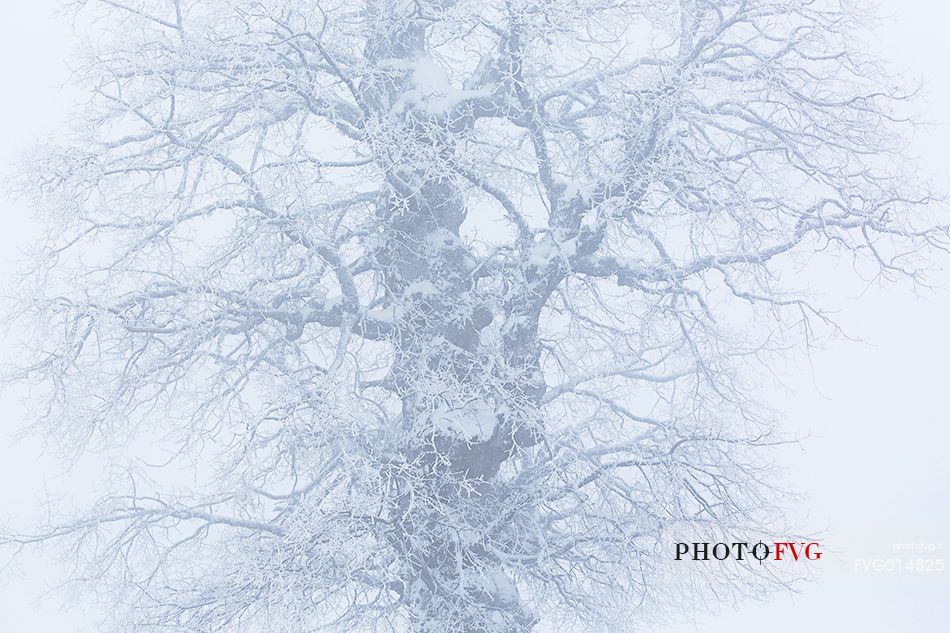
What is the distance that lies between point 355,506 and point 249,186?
233 centimetres

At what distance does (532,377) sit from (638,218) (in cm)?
183

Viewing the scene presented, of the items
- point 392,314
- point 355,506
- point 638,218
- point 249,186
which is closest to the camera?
point 355,506

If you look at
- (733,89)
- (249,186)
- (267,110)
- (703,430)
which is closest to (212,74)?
(267,110)

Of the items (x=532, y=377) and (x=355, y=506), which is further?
(x=532, y=377)

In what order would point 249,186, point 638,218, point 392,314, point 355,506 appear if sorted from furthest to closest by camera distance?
point 638,218
point 392,314
point 249,186
point 355,506

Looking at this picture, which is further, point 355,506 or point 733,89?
point 733,89

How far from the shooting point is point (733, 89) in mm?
8820

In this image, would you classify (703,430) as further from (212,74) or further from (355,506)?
(212,74)

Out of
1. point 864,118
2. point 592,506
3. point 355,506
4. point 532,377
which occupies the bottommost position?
point 355,506

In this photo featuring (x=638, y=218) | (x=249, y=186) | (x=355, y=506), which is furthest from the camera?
(x=638, y=218)

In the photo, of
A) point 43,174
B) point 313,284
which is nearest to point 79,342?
point 43,174

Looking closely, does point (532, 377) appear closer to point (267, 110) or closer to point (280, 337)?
point (280, 337)

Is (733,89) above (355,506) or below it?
above

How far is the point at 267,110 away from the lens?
28.4 ft
